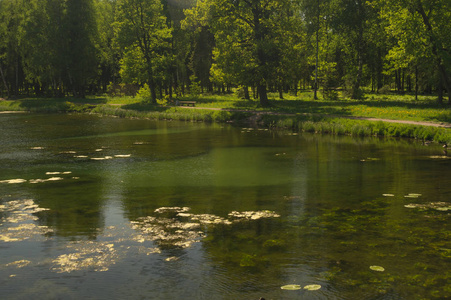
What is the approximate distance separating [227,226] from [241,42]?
36.8 meters

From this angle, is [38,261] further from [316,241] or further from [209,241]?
[316,241]

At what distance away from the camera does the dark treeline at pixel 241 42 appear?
37.1 meters

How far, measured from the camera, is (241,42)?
150ft

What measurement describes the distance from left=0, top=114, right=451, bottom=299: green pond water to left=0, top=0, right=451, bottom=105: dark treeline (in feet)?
57.0

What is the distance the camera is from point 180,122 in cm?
4394

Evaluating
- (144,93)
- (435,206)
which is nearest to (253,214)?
(435,206)

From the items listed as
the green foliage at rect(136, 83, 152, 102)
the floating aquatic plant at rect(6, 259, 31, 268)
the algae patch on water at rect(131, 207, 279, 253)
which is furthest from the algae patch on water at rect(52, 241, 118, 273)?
the green foliage at rect(136, 83, 152, 102)

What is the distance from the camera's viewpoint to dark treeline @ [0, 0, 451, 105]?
3705cm

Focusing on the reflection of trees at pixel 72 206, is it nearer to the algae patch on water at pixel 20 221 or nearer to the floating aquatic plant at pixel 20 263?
the algae patch on water at pixel 20 221

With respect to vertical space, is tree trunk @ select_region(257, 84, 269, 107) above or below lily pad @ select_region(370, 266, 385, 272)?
above

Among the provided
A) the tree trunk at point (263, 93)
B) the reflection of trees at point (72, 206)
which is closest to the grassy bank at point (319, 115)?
the tree trunk at point (263, 93)

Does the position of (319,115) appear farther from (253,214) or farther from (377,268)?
(377,268)

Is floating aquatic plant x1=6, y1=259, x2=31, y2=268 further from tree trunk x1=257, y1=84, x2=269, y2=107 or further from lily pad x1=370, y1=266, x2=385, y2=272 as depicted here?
tree trunk x1=257, y1=84, x2=269, y2=107

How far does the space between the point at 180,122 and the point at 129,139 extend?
1263cm
